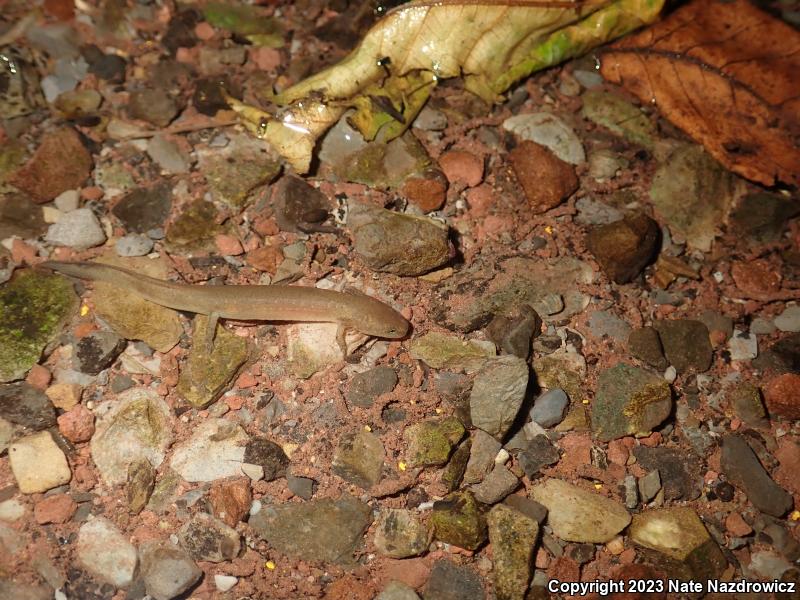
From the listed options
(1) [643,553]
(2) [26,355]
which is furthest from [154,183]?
(1) [643,553]

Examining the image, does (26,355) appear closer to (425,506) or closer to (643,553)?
(425,506)

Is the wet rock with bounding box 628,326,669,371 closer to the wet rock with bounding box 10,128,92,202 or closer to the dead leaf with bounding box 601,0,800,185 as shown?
the dead leaf with bounding box 601,0,800,185

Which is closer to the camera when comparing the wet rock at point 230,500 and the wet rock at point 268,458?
the wet rock at point 230,500

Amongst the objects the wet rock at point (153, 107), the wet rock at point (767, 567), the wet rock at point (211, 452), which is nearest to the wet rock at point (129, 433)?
the wet rock at point (211, 452)

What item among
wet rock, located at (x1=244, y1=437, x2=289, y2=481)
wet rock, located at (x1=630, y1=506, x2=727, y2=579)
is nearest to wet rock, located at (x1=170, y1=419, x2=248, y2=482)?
wet rock, located at (x1=244, y1=437, x2=289, y2=481)

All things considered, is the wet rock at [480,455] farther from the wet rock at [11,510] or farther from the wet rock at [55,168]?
the wet rock at [55,168]

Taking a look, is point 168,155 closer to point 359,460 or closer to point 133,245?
point 133,245

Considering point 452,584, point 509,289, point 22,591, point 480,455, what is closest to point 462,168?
point 509,289
